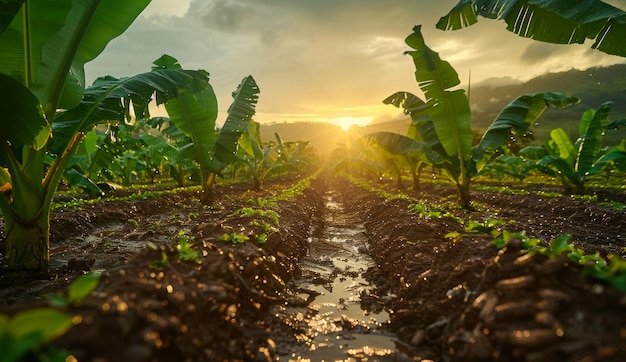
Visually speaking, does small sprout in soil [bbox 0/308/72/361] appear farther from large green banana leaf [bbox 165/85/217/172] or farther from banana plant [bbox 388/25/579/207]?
banana plant [bbox 388/25/579/207]

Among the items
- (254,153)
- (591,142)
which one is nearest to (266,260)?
(254,153)

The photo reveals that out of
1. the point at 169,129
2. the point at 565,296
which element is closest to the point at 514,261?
the point at 565,296

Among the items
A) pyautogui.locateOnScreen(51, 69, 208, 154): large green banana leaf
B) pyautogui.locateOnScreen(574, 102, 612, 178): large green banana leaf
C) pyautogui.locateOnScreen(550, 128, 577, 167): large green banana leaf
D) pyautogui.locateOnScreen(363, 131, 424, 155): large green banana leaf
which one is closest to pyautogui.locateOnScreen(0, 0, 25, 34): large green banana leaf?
pyautogui.locateOnScreen(51, 69, 208, 154): large green banana leaf

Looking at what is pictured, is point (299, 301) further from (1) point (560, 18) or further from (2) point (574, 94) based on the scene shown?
(2) point (574, 94)

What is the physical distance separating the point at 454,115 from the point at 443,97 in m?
0.43

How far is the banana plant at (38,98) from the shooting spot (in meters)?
3.19

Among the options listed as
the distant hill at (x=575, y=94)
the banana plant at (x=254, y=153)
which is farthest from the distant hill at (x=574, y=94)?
the banana plant at (x=254, y=153)

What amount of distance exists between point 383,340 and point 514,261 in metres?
1.08

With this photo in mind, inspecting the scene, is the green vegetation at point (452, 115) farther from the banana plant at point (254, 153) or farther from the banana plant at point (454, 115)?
the banana plant at point (254, 153)

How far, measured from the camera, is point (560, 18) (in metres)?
4.39

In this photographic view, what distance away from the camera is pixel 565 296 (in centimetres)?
186

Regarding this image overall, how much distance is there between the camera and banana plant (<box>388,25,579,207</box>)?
6848 millimetres

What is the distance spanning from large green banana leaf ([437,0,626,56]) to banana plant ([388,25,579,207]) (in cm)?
158

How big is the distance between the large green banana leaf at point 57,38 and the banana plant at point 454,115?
4829mm
